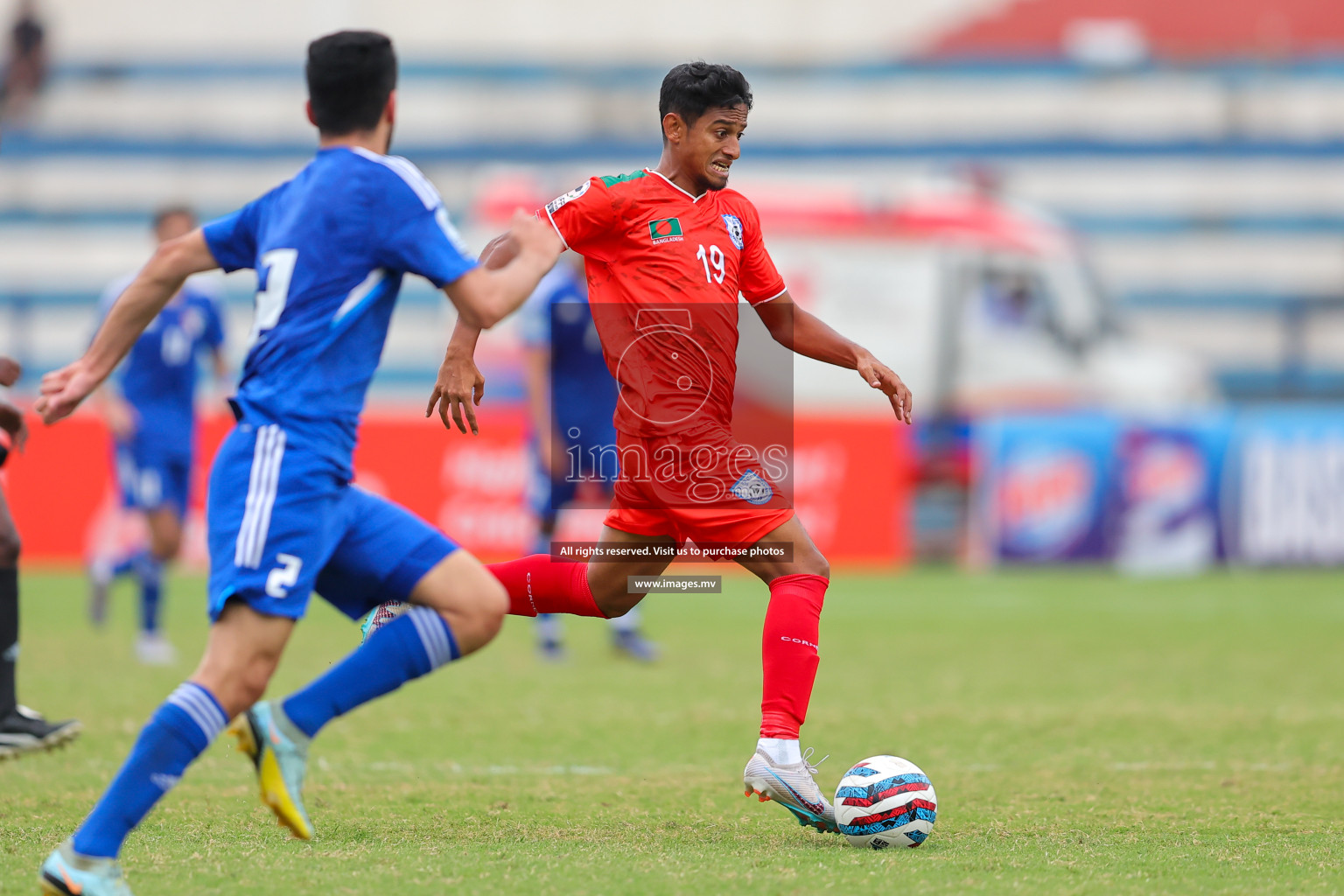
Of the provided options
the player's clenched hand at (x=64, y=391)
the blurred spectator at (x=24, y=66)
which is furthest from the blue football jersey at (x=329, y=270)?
the blurred spectator at (x=24, y=66)

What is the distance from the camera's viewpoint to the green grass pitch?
4309 mm

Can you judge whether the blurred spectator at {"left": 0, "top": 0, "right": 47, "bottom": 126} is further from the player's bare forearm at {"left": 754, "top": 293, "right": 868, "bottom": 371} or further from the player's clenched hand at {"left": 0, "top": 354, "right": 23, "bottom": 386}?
the player's bare forearm at {"left": 754, "top": 293, "right": 868, "bottom": 371}

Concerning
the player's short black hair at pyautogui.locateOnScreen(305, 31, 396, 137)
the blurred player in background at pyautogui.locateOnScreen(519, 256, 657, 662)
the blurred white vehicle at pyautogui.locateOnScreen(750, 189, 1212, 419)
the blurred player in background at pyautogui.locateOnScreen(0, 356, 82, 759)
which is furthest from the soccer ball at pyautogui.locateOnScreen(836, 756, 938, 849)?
the blurred white vehicle at pyautogui.locateOnScreen(750, 189, 1212, 419)

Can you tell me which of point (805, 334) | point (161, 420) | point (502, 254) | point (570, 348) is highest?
point (502, 254)

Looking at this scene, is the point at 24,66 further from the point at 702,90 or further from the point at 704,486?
the point at 704,486

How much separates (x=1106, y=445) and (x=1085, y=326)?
343 centimetres

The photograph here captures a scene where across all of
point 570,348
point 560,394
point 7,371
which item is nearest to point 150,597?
point 560,394

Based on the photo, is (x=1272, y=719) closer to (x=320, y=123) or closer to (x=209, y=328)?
(x=320, y=123)

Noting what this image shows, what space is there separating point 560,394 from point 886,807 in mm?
5307

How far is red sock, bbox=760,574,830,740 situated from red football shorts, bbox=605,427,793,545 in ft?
0.67

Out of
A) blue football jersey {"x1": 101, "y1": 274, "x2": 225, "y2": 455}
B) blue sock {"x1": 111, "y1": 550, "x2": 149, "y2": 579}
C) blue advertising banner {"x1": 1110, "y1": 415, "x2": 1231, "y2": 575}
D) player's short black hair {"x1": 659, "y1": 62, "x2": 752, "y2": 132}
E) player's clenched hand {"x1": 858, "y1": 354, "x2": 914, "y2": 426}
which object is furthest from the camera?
blue advertising banner {"x1": 1110, "y1": 415, "x2": 1231, "y2": 575}

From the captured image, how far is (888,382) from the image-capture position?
5113mm

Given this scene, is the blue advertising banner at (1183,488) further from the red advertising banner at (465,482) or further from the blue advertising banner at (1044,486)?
the red advertising banner at (465,482)

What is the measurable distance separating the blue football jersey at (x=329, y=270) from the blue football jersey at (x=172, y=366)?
575cm
